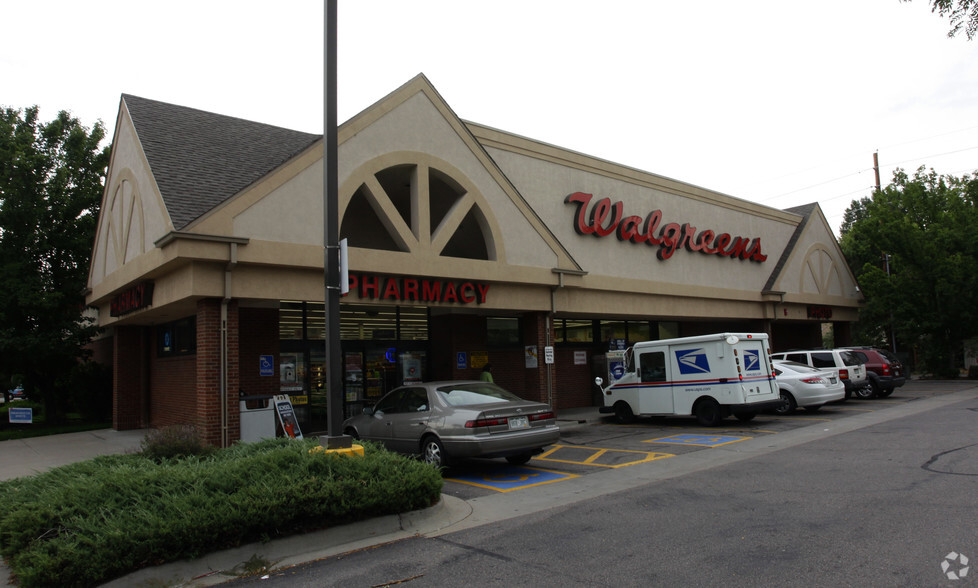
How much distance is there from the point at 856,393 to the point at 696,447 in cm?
1274

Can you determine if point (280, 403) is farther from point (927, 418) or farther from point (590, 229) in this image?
point (927, 418)

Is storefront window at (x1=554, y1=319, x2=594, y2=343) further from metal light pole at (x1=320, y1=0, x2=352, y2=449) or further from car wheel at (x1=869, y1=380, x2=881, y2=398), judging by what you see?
metal light pole at (x1=320, y1=0, x2=352, y2=449)

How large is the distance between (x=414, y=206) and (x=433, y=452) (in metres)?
6.18

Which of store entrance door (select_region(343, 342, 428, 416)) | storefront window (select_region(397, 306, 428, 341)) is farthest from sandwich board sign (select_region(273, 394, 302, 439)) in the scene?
storefront window (select_region(397, 306, 428, 341))

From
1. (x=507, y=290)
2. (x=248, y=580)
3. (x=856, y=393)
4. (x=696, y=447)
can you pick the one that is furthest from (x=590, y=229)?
(x=248, y=580)

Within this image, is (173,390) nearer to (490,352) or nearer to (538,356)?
(490,352)

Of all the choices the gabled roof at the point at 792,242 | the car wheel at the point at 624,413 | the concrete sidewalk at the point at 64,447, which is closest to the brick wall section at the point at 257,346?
the concrete sidewalk at the point at 64,447

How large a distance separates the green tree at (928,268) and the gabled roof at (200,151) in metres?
27.8

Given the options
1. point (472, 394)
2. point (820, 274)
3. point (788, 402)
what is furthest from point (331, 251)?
point (820, 274)

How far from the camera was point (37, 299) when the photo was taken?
1891 cm

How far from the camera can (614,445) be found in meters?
13.6

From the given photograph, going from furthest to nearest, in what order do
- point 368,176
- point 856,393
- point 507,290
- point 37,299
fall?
point 856,393 → point 37,299 → point 507,290 → point 368,176

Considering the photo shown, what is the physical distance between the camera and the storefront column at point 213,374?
11766 millimetres

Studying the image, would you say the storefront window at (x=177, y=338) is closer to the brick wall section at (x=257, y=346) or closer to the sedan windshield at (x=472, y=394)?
the brick wall section at (x=257, y=346)
